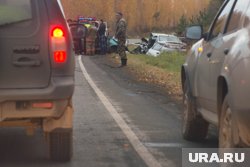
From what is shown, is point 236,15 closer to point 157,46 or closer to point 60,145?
point 60,145

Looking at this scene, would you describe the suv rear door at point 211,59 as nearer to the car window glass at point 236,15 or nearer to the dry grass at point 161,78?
the car window glass at point 236,15

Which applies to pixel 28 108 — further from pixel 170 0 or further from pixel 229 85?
pixel 170 0

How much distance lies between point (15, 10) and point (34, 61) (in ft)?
1.80

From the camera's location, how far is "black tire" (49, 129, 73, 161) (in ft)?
20.7

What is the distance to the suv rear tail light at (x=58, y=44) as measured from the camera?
18.9 feet

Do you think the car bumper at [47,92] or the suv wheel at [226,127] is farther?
the car bumper at [47,92]

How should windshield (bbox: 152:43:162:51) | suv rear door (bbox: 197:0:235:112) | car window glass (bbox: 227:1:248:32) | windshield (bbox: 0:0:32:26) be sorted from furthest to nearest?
windshield (bbox: 152:43:162:51) < suv rear door (bbox: 197:0:235:112) < car window glass (bbox: 227:1:248:32) < windshield (bbox: 0:0:32:26)

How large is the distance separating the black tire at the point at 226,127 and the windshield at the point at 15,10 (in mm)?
2069

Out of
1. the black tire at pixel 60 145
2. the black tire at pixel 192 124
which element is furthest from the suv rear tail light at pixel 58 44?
the black tire at pixel 192 124

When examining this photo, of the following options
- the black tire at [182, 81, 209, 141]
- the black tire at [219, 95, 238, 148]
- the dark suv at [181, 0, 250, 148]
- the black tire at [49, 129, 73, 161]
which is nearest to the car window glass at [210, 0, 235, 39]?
the dark suv at [181, 0, 250, 148]

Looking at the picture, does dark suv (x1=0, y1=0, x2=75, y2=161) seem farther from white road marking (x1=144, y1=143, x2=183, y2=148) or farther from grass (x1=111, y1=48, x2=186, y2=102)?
grass (x1=111, y1=48, x2=186, y2=102)

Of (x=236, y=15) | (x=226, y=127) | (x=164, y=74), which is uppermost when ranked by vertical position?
(x=236, y=15)

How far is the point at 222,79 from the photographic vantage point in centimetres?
580

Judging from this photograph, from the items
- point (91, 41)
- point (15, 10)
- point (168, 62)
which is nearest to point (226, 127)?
point (15, 10)
